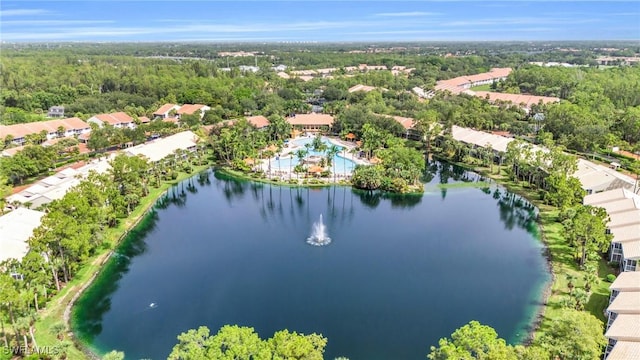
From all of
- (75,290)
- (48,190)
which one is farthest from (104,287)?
(48,190)

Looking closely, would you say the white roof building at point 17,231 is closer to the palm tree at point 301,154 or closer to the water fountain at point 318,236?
the water fountain at point 318,236

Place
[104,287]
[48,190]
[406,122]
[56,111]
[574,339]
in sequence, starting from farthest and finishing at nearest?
[56,111] < [406,122] < [48,190] < [104,287] < [574,339]

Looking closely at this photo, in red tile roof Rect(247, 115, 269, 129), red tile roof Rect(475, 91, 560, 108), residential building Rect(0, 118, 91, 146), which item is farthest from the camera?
red tile roof Rect(475, 91, 560, 108)

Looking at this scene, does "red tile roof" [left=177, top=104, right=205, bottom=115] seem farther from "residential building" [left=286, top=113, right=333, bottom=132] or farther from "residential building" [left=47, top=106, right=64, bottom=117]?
"residential building" [left=47, top=106, right=64, bottom=117]

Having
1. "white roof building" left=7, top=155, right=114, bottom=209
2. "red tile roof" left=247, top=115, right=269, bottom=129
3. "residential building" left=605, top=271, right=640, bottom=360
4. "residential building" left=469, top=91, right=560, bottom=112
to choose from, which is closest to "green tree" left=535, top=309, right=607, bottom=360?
"residential building" left=605, top=271, right=640, bottom=360

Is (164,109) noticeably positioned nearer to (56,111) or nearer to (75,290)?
(56,111)

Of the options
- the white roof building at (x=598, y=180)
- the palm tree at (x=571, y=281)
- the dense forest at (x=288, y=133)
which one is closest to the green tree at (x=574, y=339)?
the dense forest at (x=288, y=133)

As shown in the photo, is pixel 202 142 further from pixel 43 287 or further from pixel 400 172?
pixel 43 287
